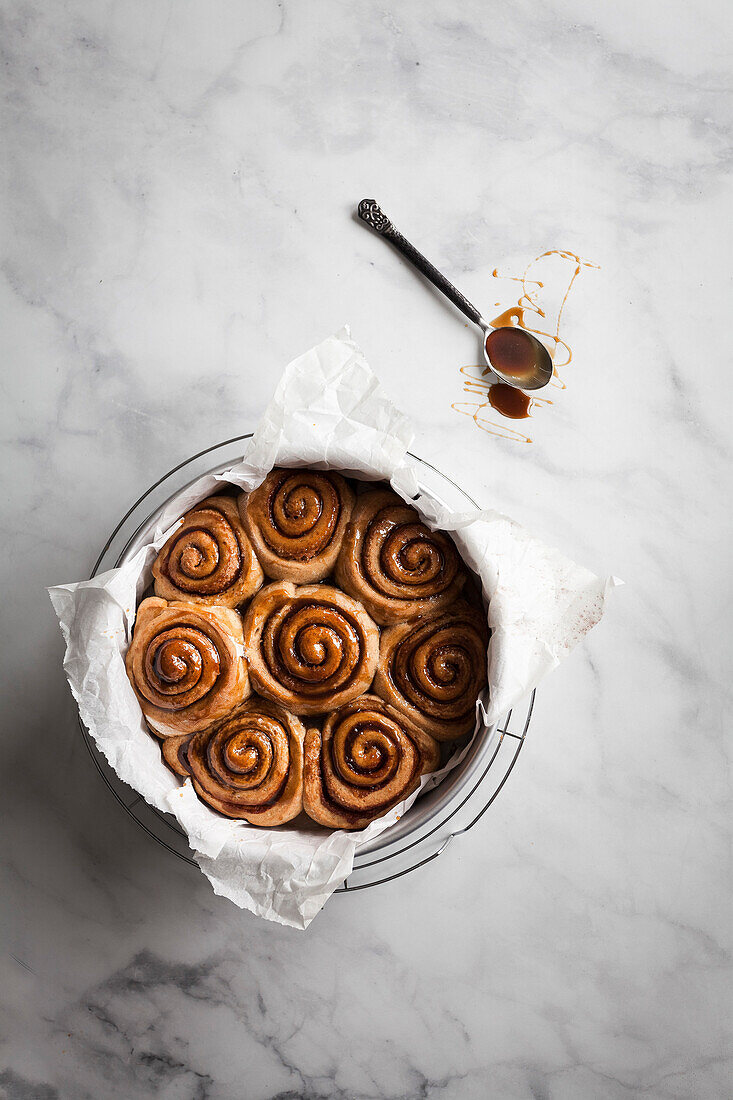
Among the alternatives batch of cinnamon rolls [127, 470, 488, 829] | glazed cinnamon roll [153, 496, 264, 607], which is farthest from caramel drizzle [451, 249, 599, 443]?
glazed cinnamon roll [153, 496, 264, 607]

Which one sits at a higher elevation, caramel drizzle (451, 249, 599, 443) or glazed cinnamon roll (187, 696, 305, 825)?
caramel drizzle (451, 249, 599, 443)

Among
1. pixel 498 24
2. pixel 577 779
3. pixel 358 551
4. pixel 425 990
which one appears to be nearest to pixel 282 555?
pixel 358 551

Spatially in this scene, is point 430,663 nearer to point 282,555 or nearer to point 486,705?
point 486,705

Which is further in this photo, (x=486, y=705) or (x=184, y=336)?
(x=184, y=336)

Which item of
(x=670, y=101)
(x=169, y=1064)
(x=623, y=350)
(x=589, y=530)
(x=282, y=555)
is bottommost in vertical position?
(x=169, y=1064)

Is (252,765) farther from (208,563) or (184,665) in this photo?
(208,563)

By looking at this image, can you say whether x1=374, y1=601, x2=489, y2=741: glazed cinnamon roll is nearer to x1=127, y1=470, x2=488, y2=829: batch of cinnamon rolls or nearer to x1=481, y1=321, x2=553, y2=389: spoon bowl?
x1=127, y1=470, x2=488, y2=829: batch of cinnamon rolls

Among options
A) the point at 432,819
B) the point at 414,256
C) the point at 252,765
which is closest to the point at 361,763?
the point at 252,765

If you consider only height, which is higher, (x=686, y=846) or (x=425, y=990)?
(x=686, y=846)
